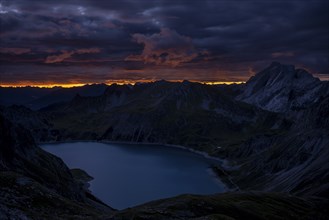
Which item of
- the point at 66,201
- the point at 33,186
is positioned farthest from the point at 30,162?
the point at 33,186

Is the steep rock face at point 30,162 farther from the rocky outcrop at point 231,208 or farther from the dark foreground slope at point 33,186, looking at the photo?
the rocky outcrop at point 231,208

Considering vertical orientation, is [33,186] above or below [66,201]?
above

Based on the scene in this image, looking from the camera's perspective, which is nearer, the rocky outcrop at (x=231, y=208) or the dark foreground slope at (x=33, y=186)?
the dark foreground slope at (x=33, y=186)

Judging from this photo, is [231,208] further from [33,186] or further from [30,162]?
[30,162]

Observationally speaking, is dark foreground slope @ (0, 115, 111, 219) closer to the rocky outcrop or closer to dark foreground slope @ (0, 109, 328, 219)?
dark foreground slope @ (0, 109, 328, 219)

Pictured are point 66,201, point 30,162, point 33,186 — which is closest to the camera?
point 33,186

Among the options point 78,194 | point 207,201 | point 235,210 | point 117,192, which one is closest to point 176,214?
point 207,201

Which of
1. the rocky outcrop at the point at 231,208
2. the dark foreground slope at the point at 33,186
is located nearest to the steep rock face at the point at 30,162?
the dark foreground slope at the point at 33,186

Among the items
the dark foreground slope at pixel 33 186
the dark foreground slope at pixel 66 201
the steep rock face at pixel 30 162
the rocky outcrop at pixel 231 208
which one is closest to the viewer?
the dark foreground slope at pixel 33 186
